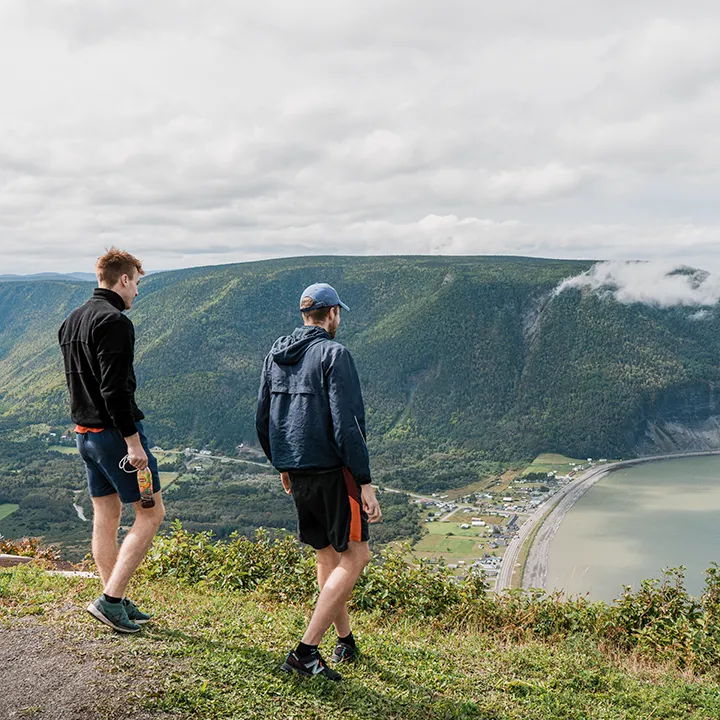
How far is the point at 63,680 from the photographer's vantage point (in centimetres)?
331

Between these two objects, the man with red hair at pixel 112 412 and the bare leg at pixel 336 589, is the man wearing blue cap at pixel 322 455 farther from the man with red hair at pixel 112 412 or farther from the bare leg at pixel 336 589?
the man with red hair at pixel 112 412

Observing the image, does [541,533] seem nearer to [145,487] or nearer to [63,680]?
[145,487]

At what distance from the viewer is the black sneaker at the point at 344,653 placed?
400 centimetres

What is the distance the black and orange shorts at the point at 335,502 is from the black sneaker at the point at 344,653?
0.87 meters

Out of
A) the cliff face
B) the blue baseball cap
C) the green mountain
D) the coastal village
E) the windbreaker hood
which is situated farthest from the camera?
the cliff face

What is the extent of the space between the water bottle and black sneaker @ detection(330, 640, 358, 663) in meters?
1.52

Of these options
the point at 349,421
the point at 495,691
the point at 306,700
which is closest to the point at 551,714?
the point at 495,691

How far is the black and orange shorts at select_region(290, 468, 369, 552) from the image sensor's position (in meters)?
3.57

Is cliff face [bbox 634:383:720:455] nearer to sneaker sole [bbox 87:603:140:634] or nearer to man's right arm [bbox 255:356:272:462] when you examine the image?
man's right arm [bbox 255:356:272:462]

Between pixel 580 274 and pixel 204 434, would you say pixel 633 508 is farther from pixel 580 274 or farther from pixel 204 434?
pixel 580 274

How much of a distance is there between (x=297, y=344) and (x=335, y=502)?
940mm

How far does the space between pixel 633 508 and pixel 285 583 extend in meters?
74.8

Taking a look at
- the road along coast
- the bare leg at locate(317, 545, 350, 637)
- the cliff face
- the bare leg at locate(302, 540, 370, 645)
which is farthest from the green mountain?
the bare leg at locate(302, 540, 370, 645)

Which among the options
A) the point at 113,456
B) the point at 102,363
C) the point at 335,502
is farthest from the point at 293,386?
the point at 113,456
